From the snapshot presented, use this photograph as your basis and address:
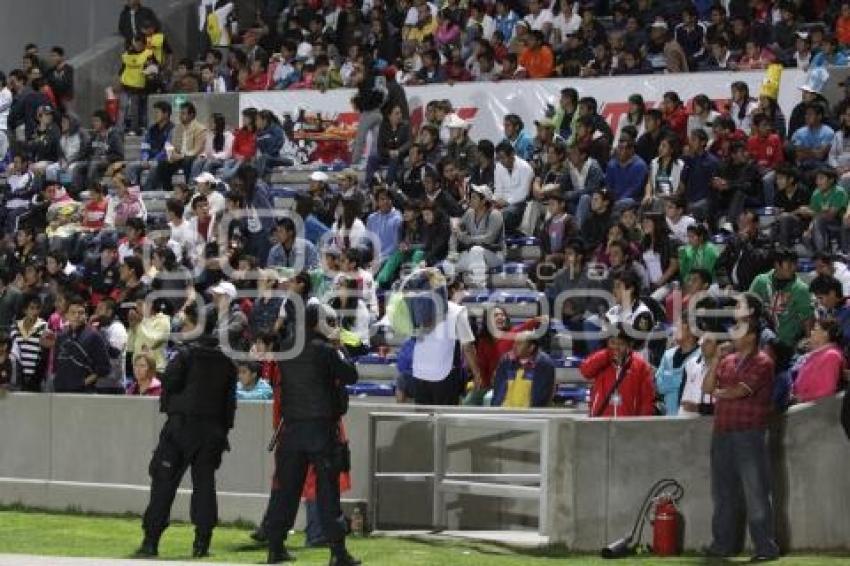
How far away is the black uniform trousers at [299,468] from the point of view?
14375 millimetres

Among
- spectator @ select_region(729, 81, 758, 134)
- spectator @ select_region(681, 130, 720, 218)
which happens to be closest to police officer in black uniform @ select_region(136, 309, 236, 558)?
spectator @ select_region(681, 130, 720, 218)

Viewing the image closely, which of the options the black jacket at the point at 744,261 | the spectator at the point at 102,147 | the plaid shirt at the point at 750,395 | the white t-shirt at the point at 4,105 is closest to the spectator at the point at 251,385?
the black jacket at the point at 744,261

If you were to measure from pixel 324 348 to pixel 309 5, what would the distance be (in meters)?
16.5

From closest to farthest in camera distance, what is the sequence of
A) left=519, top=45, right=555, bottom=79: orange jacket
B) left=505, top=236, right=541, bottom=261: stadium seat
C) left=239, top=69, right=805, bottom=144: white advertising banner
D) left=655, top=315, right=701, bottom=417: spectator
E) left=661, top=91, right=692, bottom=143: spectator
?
left=655, top=315, right=701, bottom=417: spectator → left=505, top=236, right=541, bottom=261: stadium seat → left=661, top=91, right=692, bottom=143: spectator → left=239, top=69, right=805, bottom=144: white advertising banner → left=519, top=45, right=555, bottom=79: orange jacket

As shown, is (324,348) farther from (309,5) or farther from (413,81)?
(309,5)

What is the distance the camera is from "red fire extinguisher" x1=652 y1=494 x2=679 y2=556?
15133 millimetres

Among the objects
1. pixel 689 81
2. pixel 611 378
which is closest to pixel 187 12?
pixel 689 81

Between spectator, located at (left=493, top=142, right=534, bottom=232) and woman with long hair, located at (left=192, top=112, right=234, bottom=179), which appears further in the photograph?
woman with long hair, located at (left=192, top=112, right=234, bottom=179)

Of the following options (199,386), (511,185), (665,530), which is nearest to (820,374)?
(665,530)

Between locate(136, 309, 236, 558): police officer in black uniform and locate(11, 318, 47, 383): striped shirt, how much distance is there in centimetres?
549

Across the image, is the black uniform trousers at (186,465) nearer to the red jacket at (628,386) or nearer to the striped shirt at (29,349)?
the red jacket at (628,386)

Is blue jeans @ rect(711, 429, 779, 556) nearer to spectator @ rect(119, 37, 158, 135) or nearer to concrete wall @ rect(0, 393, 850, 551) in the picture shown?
concrete wall @ rect(0, 393, 850, 551)

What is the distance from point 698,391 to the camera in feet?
52.9

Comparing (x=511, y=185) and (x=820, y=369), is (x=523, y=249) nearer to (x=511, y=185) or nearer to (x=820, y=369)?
(x=511, y=185)
